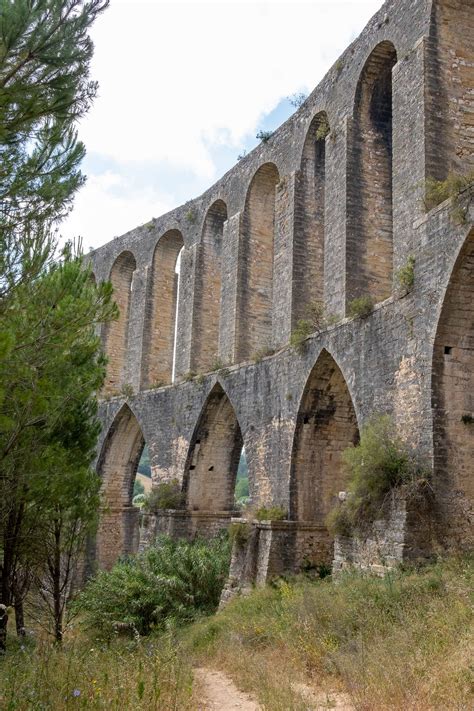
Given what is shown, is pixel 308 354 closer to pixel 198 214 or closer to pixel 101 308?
pixel 101 308

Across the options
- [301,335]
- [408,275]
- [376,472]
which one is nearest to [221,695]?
[376,472]

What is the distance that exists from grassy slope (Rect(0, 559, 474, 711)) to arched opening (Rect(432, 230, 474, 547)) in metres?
0.76

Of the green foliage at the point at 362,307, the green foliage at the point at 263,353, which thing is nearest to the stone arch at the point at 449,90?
the green foliage at the point at 362,307

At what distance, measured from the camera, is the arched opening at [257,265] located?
50.8 ft

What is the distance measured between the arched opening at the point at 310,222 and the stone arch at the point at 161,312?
642 cm

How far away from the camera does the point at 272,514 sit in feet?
38.5

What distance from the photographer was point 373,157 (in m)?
12.5

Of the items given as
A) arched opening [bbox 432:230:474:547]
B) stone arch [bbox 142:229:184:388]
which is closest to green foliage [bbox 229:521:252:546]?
arched opening [bbox 432:230:474:547]

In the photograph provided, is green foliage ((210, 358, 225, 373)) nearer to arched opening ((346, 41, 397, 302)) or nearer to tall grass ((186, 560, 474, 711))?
arched opening ((346, 41, 397, 302))

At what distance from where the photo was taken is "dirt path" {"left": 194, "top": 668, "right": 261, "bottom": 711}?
19.9 ft

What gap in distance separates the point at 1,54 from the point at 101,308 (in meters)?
2.45

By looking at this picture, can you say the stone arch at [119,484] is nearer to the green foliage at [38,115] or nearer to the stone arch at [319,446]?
the stone arch at [319,446]

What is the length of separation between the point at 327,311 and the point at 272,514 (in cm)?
352

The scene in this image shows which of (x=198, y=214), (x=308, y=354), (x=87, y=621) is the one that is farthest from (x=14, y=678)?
(x=198, y=214)
